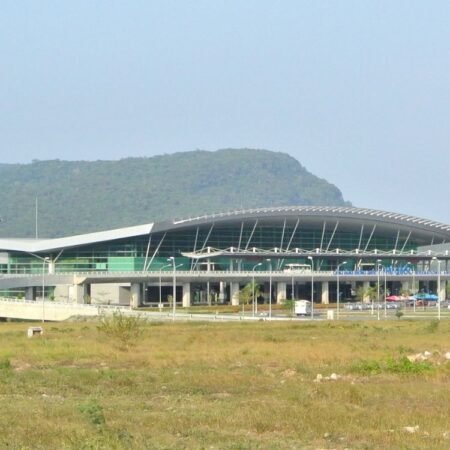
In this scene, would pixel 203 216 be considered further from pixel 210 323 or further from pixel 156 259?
pixel 210 323

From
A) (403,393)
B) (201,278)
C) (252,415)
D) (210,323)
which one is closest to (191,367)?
(403,393)

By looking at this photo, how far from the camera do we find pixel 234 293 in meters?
137

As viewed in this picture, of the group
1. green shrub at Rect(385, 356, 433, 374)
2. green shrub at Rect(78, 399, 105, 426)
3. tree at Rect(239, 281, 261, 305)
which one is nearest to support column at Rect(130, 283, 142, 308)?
tree at Rect(239, 281, 261, 305)

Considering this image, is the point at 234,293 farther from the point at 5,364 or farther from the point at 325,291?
Answer: the point at 5,364

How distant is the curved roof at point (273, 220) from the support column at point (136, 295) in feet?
20.0

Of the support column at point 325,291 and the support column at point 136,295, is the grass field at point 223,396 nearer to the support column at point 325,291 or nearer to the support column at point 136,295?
the support column at point 136,295

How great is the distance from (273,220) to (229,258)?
7248 millimetres

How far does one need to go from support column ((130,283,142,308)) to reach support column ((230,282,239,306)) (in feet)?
36.2

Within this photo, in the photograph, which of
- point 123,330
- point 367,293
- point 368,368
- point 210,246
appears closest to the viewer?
point 368,368

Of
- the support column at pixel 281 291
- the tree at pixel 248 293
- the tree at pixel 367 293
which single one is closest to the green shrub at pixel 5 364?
the tree at pixel 248 293

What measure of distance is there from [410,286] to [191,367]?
11388 centimetres

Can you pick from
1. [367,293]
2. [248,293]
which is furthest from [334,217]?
[248,293]

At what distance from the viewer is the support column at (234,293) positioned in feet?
443

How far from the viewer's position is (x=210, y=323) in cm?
8744
